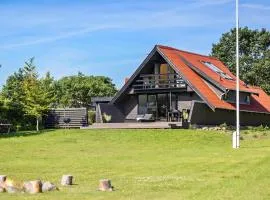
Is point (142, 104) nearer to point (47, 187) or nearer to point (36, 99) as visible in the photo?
point (36, 99)

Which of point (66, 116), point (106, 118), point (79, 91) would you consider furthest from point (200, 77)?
point (79, 91)

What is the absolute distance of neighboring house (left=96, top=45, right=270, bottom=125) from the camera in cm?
3806

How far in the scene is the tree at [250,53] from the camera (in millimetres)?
59719

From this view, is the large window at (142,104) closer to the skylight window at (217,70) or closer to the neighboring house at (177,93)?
the neighboring house at (177,93)

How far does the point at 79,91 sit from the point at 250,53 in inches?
1095

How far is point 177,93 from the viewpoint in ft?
132

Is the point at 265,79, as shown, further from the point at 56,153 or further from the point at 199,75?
the point at 56,153

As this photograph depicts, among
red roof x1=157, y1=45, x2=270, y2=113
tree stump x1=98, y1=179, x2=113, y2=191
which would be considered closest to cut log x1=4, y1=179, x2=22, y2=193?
tree stump x1=98, y1=179, x2=113, y2=191

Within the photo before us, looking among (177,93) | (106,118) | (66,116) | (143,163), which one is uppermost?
(177,93)

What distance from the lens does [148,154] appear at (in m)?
22.8

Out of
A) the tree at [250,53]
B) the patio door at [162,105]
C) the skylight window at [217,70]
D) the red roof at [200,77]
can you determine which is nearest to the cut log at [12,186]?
the red roof at [200,77]

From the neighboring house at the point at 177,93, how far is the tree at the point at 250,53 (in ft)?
51.6

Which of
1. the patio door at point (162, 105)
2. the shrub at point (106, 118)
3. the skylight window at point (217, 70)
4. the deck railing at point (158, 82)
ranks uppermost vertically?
the skylight window at point (217, 70)

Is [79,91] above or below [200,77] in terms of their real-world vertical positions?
above
